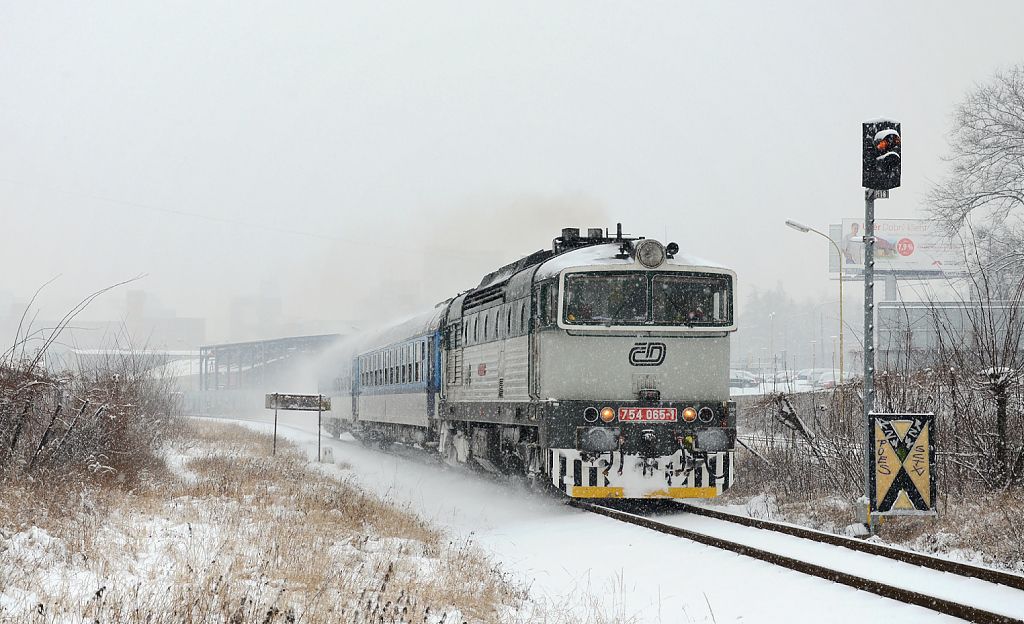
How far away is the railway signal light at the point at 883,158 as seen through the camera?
10.2 meters

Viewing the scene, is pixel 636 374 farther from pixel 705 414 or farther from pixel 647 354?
pixel 705 414

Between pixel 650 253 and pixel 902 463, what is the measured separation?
409 cm

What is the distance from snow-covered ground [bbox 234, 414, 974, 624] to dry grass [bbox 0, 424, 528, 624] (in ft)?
2.12

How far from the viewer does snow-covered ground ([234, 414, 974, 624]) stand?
7073mm

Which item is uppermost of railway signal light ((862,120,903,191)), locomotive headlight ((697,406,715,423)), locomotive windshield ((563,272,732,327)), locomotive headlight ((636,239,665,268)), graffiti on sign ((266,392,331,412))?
railway signal light ((862,120,903,191))

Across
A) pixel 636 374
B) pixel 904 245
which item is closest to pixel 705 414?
pixel 636 374

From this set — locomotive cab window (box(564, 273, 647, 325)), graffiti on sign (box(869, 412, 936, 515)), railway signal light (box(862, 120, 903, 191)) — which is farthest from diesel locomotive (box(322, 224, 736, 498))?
railway signal light (box(862, 120, 903, 191))

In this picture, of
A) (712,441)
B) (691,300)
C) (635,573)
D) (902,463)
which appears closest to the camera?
(635,573)

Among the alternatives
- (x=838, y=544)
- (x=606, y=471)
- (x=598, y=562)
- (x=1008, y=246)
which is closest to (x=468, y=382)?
(x=606, y=471)

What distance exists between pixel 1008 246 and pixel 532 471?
716 inches

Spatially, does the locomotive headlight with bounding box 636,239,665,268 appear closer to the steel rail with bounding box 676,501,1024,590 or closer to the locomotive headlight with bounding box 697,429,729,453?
the locomotive headlight with bounding box 697,429,729,453

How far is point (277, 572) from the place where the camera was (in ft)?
25.1

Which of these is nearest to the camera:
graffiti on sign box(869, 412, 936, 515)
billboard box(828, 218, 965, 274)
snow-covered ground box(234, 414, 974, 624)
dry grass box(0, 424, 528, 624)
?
dry grass box(0, 424, 528, 624)

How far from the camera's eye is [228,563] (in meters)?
7.81
